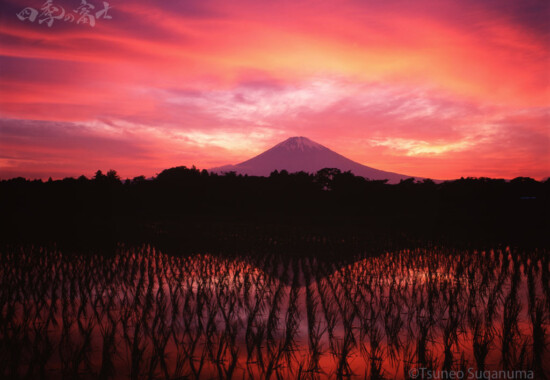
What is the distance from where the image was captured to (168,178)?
32.2 meters

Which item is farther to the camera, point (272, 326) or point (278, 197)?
point (278, 197)

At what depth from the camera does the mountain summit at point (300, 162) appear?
336 feet

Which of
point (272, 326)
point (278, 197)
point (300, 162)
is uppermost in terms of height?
point (300, 162)

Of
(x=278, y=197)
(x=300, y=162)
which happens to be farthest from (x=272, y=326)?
(x=300, y=162)

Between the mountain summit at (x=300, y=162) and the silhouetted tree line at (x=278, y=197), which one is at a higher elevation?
the mountain summit at (x=300, y=162)

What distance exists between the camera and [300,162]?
357 feet

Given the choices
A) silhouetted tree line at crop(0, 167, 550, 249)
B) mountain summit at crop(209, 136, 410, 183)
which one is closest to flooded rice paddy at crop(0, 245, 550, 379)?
silhouetted tree line at crop(0, 167, 550, 249)

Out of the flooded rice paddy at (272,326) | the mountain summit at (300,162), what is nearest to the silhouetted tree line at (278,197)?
the flooded rice paddy at (272,326)

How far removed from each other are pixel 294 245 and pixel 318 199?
18182 mm

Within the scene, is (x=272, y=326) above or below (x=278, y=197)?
below

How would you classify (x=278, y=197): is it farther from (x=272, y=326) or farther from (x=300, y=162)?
(x=300, y=162)

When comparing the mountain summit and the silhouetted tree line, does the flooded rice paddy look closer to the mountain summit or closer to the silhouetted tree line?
the silhouetted tree line

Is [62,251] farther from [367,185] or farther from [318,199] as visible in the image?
[367,185]

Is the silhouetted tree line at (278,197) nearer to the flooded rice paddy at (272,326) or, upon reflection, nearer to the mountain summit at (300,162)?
the flooded rice paddy at (272,326)
